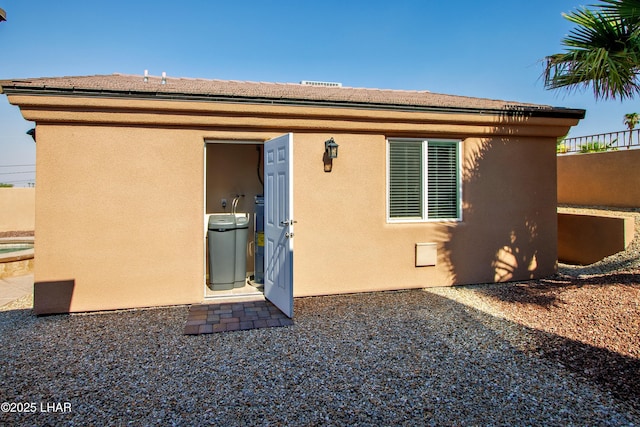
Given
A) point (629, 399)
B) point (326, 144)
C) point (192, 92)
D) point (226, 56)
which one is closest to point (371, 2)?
point (226, 56)

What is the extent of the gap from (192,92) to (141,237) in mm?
2350

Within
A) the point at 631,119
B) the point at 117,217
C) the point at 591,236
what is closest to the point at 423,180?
the point at 117,217

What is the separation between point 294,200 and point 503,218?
4.10 metres

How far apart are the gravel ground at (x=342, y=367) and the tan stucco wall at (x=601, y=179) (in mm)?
8123

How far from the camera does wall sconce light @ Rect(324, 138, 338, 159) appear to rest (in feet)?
20.1

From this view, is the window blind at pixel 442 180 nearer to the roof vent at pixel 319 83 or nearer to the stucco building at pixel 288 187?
the stucco building at pixel 288 187

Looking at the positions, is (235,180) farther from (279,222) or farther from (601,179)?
(601,179)

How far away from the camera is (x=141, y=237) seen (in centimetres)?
564

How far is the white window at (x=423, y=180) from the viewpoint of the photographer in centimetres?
673

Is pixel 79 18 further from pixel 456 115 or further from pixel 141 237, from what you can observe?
pixel 456 115

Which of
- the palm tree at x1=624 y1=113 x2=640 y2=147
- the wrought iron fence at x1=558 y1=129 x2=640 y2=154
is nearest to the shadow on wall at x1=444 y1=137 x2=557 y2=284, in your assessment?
the wrought iron fence at x1=558 y1=129 x2=640 y2=154

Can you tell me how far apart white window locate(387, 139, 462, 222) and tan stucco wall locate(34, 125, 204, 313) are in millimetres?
3398

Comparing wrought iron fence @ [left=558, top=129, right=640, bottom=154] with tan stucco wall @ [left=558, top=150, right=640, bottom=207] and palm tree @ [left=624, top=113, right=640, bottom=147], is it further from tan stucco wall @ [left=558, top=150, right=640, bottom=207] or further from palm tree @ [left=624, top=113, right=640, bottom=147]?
palm tree @ [left=624, top=113, right=640, bottom=147]

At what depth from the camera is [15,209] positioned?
16.4 m
